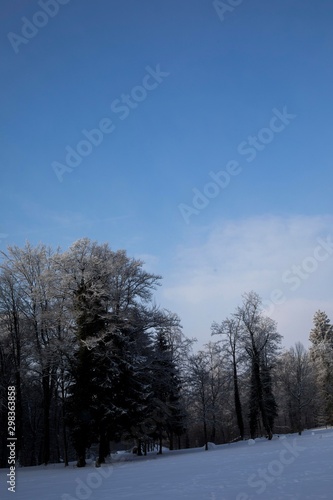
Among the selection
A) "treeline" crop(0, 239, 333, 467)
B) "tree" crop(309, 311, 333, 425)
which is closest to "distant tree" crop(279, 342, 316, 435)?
"tree" crop(309, 311, 333, 425)

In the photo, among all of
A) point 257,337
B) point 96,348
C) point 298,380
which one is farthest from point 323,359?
point 96,348

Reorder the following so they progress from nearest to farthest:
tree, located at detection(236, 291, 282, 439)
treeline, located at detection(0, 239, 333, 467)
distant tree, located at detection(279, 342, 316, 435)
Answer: treeline, located at detection(0, 239, 333, 467) < tree, located at detection(236, 291, 282, 439) < distant tree, located at detection(279, 342, 316, 435)

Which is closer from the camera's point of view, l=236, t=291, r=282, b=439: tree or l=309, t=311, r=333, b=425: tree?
l=236, t=291, r=282, b=439: tree

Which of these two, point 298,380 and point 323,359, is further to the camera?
point 323,359

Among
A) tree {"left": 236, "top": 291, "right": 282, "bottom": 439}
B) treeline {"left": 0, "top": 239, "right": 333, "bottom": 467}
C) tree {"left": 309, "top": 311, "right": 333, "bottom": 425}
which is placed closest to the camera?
treeline {"left": 0, "top": 239, "right": 333, "bottom": 467}

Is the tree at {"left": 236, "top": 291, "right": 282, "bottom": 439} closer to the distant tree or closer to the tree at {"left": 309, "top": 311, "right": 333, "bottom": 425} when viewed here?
the distant tree

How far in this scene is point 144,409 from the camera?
27.0 metres

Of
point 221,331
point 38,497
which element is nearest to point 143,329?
point 221,331

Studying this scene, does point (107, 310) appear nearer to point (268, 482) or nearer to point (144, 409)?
point (144, 409)

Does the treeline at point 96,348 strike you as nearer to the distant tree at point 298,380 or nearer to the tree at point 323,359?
the distant tree at point 298,380

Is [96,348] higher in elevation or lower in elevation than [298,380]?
higher

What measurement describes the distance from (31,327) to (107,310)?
20.6 feet

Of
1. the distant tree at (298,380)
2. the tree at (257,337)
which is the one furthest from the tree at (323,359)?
the tree at (257,337)

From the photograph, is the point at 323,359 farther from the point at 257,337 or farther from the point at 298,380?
the point at 257,337
